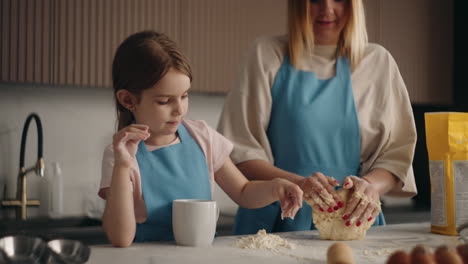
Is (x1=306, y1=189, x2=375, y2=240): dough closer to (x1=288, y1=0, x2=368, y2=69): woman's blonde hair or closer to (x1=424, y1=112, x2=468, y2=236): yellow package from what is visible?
(x1=424, y1=112, x2=468, y2=236): yellow package

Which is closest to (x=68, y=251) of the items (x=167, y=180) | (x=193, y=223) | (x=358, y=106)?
(x=193, y=223)

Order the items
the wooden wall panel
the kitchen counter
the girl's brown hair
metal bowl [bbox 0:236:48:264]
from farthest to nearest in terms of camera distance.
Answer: the wooden wall panel < the girl's brown hair < the kitchen counter < metal bowl [bbox 0:236:48:264]

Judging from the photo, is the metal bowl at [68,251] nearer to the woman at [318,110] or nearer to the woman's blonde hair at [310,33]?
the woman at [318,110]

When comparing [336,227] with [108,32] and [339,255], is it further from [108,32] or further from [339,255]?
[108,32]

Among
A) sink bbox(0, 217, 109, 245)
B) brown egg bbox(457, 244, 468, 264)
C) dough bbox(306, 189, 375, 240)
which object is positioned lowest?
sink bbox(0, 217, 109, 245)

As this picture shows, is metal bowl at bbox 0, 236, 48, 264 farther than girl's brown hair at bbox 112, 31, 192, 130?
No

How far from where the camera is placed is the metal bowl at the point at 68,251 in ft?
2.69

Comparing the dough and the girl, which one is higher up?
the girl

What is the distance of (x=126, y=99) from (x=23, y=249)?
47cm

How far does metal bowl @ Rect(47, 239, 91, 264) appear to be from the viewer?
0.82 meters

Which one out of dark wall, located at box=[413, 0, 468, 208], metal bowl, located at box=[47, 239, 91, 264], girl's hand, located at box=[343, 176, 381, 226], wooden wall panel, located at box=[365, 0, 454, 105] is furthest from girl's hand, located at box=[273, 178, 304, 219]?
dark wall, located at box=[413, 0, 468, 208]

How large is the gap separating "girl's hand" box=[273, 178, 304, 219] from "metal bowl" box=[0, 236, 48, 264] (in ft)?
1.70

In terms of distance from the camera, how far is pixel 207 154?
1309mm

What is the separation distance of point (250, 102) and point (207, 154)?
0.26 metres
